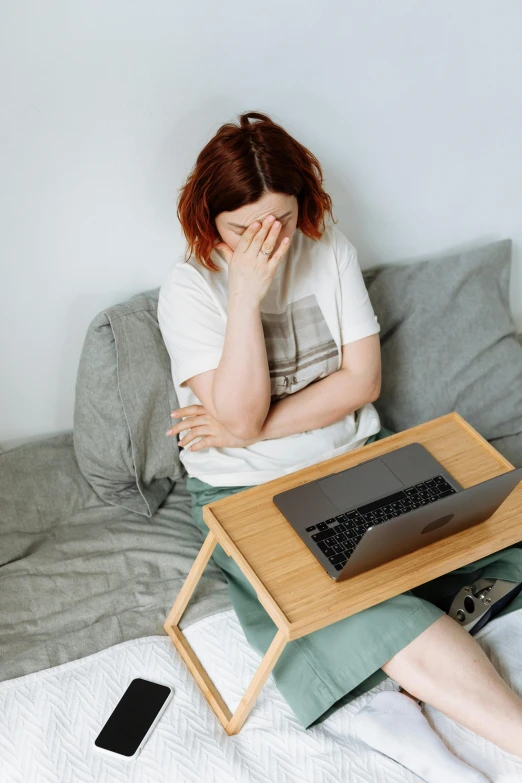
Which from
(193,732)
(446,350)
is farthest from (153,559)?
(446,350)

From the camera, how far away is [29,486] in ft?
5.77

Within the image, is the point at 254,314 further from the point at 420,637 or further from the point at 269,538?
the point at 420,637

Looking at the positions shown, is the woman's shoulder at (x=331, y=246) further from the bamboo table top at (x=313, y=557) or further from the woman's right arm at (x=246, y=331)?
the bamboo table top at (x=313, y=557)

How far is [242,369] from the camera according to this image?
4.77ft

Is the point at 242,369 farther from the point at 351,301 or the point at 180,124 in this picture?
the point at 180,124

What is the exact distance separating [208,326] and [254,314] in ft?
0.41

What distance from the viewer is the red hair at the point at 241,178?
4.59ft

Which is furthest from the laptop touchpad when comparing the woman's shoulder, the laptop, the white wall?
the white wall

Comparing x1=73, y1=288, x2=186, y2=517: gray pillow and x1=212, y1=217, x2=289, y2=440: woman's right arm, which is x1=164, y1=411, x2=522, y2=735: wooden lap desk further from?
x1=73, y1=288, x2=186, y2=517: gray pillow

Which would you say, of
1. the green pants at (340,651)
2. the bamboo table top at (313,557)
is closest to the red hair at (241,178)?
the bamboo table top at (313,557)

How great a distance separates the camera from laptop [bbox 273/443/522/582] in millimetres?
1195

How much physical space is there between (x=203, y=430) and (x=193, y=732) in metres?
0.56

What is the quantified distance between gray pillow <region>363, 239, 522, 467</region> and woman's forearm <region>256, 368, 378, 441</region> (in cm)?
34

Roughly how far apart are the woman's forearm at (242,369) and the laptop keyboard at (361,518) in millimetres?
273
